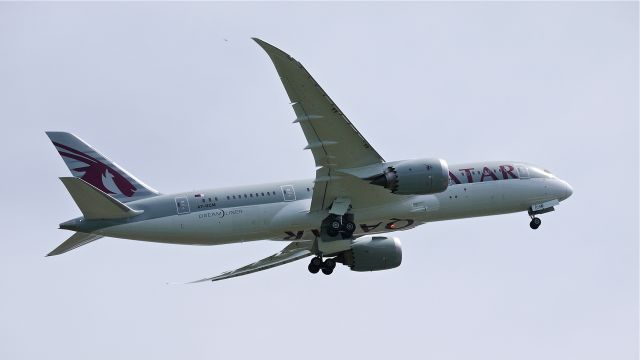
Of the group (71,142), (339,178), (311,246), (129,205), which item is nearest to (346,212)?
(339,178)

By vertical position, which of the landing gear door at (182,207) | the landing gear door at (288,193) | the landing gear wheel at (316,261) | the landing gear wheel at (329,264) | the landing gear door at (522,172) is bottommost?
the landing gear wheel at (329,264)

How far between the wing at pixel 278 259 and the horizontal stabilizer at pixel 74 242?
851cm

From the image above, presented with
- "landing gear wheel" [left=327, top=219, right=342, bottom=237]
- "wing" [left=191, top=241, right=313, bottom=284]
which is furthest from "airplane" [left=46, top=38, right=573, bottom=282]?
"wing" [left=191, top=241, right=313, bottom=284]

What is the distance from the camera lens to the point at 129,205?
5331 cm

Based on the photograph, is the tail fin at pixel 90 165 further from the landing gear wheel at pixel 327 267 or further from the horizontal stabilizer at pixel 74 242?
the landing gear wheel at pixel 327 267

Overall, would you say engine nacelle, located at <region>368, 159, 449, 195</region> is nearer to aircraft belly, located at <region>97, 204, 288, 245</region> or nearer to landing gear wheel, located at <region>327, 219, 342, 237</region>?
landing gear wheel, located at <region>327, 219, 342, 237</region>

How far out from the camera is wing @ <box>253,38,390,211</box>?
158 ft

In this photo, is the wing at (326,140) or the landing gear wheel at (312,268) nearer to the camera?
the wing at (326,140)

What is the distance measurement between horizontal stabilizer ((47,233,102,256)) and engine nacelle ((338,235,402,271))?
43.8ft

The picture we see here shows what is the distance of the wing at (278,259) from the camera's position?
6072cm

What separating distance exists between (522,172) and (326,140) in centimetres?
1235

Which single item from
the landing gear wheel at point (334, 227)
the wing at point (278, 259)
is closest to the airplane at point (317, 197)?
the landing gear wheel at point (334, 227)

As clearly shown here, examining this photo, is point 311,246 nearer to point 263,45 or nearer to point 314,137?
point 314,137

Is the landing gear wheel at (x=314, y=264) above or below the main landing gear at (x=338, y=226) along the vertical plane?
below
